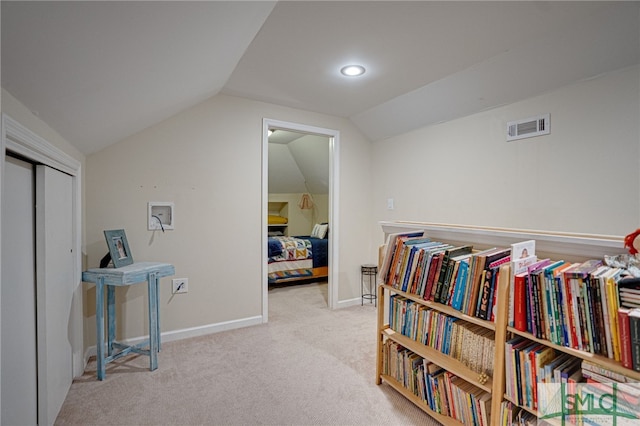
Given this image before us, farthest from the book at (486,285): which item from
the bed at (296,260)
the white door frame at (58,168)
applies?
the bed at (296,260)

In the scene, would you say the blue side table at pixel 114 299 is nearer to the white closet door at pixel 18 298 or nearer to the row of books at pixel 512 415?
the white closet door at pixel 18 298

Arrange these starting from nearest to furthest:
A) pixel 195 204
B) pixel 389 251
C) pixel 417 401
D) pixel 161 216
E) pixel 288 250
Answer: pixel 417 401 → pixel 389 251 → pixel 161 216 → pixel 195 204 → pixel 288 250

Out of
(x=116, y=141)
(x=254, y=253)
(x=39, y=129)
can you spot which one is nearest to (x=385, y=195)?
(x=254, y=253)

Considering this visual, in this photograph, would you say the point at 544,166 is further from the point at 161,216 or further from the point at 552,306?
the point at 161,216

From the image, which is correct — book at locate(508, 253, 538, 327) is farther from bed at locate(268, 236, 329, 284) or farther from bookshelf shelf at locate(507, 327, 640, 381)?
bed at locate(268, 236, 329, 284)

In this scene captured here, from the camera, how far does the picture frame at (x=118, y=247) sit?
7.24ft

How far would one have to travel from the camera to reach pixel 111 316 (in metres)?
2.33

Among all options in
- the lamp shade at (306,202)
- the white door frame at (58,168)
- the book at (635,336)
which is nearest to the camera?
the book at (635,336)

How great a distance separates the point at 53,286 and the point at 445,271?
6.85 ft

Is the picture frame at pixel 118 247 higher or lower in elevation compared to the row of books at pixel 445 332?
higher

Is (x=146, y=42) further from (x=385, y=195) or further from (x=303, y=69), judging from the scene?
(x=385, y=195)

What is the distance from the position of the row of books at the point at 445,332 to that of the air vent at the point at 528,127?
5.14 feet

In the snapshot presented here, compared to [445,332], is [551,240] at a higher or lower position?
higher

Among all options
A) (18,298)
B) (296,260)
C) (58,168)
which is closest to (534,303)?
(18,298)
